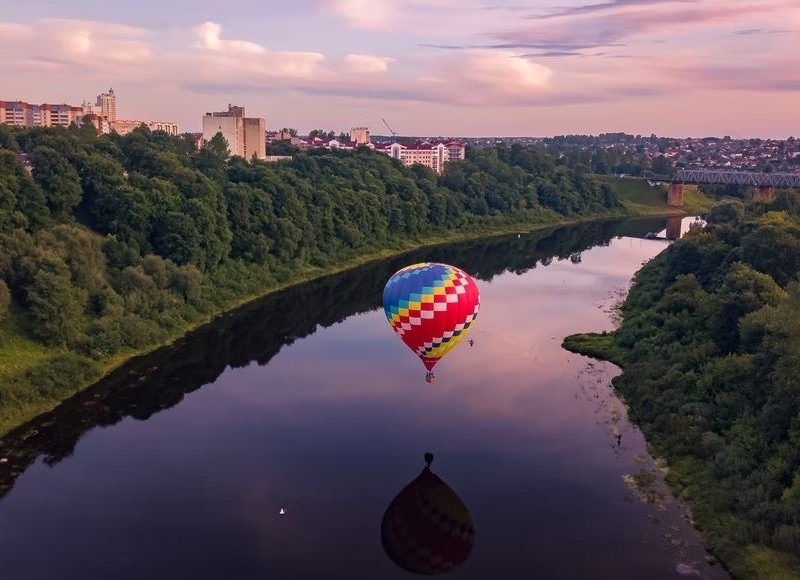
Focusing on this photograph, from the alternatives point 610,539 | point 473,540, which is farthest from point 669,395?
point 473,540

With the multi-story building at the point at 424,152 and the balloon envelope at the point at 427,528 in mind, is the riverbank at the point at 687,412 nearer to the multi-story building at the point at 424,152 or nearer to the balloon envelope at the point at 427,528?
the balloon envelope at the point at 427,528

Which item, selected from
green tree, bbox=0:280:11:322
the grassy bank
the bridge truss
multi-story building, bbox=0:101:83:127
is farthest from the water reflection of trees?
multi-story building, bbox=0:101:83:127

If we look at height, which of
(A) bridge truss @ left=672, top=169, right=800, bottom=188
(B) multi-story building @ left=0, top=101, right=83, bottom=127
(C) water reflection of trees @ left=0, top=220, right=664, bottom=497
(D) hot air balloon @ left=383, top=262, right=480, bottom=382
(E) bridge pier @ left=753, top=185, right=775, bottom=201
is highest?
(B) multi-story building @ left=0, top=101, right=83, bottom=127

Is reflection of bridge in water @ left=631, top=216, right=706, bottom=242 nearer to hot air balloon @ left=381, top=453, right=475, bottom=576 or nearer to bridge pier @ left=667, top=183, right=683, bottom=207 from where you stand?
bridge pier @ left=667, top=183, right=683, bottom=207

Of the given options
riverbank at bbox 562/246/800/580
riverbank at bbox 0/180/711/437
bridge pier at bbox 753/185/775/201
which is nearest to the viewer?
riverbank at bbox 562/246/800/580

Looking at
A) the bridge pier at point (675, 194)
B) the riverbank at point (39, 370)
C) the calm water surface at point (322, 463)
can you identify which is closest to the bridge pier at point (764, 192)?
the bridge pier at point (675, 194)

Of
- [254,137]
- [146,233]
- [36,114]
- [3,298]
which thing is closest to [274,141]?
[254,137]
